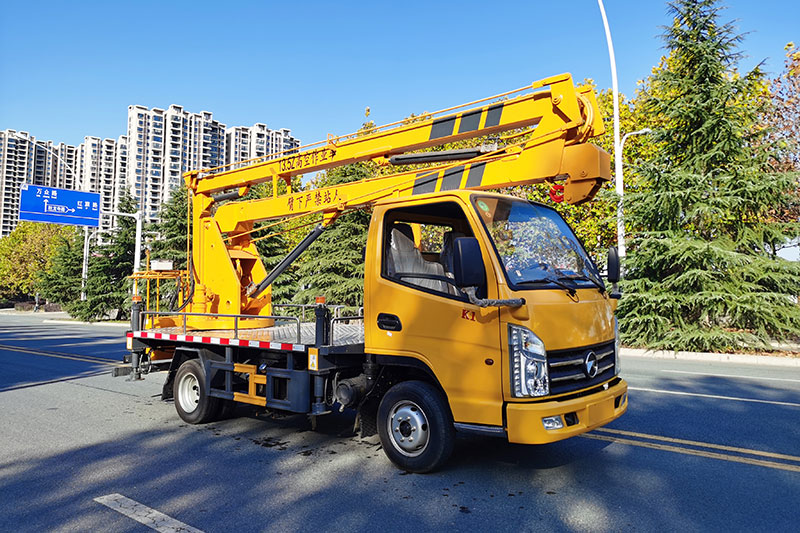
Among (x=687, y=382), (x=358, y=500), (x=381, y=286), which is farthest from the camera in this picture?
(x=687, y=382)

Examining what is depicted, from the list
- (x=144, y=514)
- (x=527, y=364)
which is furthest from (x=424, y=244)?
(x=144, y=514)

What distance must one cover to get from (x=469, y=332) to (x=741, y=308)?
13.1 m

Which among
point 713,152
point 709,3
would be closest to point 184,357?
point 713,152

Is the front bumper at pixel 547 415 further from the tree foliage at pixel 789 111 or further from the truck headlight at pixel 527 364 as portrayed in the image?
the tree foliage at pixel 789 111

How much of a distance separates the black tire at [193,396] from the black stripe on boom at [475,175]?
383cm

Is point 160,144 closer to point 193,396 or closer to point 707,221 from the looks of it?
point 707,221

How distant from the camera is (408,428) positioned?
488 cm

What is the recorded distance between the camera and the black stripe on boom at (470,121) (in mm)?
6328

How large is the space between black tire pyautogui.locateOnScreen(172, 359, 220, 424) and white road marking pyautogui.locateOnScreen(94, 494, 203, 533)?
236 cm

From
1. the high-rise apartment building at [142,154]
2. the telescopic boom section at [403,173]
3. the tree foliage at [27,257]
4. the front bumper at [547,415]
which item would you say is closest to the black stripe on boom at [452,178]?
the telescopic boom section at [403,173]

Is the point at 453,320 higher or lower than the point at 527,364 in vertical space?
higher

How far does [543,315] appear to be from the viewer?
432cm

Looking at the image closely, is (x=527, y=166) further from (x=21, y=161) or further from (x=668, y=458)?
(x=21, y=161)

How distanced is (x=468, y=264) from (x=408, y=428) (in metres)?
1.56
